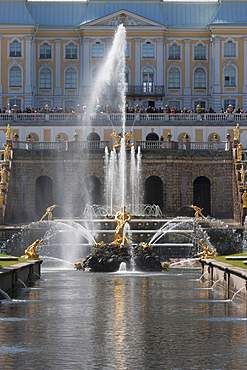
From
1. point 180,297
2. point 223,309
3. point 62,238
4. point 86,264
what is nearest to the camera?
point 223,309

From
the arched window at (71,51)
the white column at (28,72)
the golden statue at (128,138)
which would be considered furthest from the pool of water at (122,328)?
the arched window at (71,51)

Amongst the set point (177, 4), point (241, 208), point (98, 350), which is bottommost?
point (98, 350)

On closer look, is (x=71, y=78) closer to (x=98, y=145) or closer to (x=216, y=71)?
(x=216, y=71)

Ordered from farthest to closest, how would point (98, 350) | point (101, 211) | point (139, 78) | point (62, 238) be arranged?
point (139, 78), point (101, 211), point (62, 238), point (98, 350)

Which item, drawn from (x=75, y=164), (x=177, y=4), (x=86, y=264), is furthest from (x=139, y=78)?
(x=86, y=264)

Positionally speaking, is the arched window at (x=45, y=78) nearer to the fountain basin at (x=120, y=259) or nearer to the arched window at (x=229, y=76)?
the arched window at (x=229, y=76)

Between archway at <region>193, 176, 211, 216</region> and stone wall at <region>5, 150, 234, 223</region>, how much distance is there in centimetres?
97

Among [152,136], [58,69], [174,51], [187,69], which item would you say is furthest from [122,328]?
[174,51]

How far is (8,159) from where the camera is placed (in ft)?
227

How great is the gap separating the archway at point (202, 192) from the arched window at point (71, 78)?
34351mm

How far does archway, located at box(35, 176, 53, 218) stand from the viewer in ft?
236

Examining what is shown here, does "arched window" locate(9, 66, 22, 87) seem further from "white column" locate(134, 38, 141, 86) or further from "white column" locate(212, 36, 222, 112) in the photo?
"white column" locate(212, 36, 222, 112)

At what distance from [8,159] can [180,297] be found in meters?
43.9

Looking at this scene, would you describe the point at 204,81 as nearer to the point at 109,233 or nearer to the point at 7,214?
the point at 7,214
